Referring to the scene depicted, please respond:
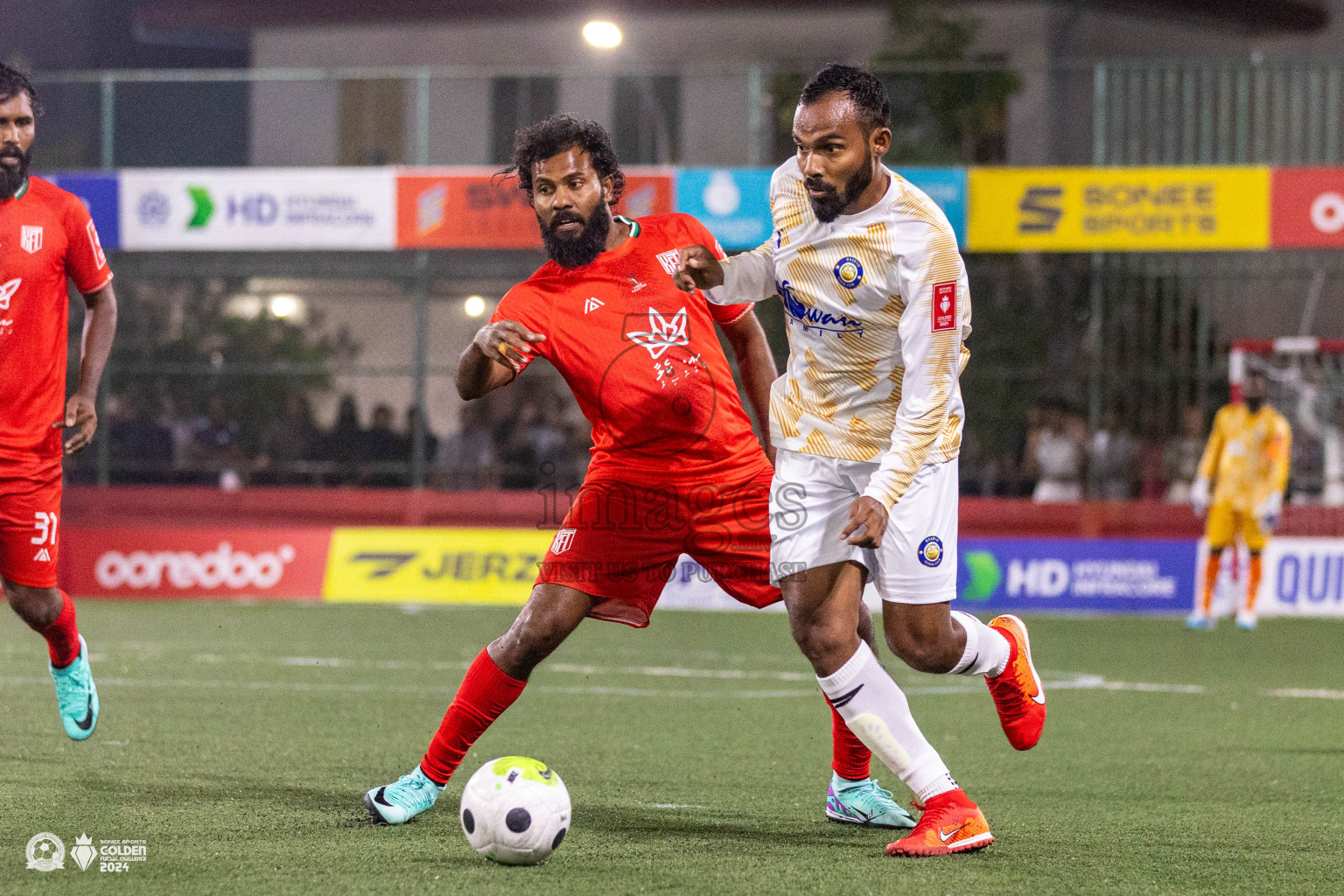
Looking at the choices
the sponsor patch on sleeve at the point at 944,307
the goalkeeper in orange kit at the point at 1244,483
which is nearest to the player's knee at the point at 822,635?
the sponsor patch on sleeve at the point at 944,307

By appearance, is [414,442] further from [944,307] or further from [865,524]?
[865,524]

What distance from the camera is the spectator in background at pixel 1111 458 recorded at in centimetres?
1595

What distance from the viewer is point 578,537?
4.88m

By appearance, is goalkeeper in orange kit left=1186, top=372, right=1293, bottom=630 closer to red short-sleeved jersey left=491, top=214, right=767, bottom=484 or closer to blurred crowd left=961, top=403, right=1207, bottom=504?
blurred crowd left=961, top=403, right=1207, bottom=504

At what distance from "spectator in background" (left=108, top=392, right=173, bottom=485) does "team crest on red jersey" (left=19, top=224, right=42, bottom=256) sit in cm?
1130

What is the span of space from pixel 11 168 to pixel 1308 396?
43.6 feet

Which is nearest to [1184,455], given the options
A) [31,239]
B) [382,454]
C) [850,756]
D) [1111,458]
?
[1111,458]

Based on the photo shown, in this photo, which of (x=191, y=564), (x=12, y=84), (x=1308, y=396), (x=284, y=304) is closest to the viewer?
(x=12, y=84)

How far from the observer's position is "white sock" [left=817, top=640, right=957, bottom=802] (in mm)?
4539

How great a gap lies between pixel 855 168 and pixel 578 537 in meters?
1.41

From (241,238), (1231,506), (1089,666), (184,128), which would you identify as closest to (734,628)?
(1089,666)

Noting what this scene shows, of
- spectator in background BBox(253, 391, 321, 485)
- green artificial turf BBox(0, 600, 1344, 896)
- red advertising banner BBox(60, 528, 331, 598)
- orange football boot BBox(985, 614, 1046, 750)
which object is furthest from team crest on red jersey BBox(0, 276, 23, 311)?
spectator in background BBox(253, 391, 321, 485)

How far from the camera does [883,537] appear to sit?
176 inches

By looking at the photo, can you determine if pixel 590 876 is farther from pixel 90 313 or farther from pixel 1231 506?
pixel 1231 506
